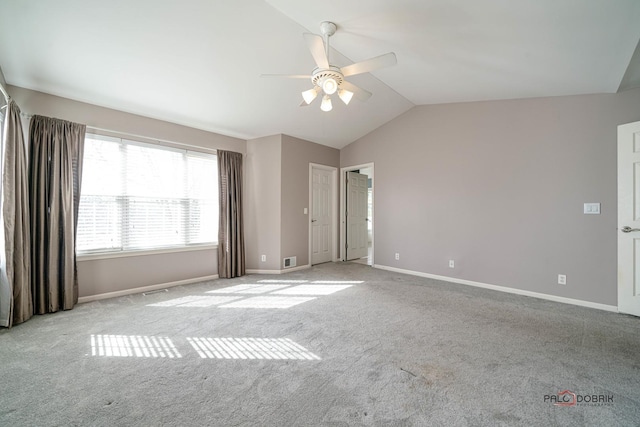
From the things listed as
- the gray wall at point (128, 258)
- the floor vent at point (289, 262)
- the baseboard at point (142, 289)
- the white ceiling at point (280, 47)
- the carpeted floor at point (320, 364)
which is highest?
the white ceiling at point (280, 47)

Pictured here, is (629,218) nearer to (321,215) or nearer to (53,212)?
(321,215)

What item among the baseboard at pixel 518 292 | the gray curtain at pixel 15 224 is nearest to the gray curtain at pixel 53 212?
the gray curtain at pixel 15 224

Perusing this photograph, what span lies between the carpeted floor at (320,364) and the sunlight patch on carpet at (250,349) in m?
0.02

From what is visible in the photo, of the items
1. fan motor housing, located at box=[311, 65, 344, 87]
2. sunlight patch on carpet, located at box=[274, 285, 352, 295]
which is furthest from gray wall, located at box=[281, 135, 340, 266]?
fan motor housing, located at box=[311, 65, 344, 87]

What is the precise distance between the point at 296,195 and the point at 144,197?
2471mm

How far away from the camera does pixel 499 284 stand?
3900 mm

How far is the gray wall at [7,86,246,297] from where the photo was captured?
10.4 feet

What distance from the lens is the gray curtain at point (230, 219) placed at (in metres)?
4.60

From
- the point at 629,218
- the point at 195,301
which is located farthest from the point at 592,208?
the point at 195,301

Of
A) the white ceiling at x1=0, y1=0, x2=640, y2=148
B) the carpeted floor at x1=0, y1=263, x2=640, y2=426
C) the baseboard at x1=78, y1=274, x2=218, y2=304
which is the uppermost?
the white ceiling at x1=0, y1=0, x2=640, y2=148

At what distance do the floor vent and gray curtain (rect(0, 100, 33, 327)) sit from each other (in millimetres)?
3228

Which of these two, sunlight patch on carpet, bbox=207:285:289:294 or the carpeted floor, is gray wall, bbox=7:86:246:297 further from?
sunlight patch on carpet, bbox=207:285:289:294

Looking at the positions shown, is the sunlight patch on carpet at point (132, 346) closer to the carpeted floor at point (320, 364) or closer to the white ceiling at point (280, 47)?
the carpeted floor at point (320, 364)

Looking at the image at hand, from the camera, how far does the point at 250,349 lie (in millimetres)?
2252
